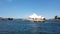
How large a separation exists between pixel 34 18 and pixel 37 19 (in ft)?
4.78

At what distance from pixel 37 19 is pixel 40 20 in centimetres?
173

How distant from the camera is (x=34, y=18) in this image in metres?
76.6

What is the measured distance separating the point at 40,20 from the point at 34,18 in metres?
3.15

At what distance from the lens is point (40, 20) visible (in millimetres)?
77938
